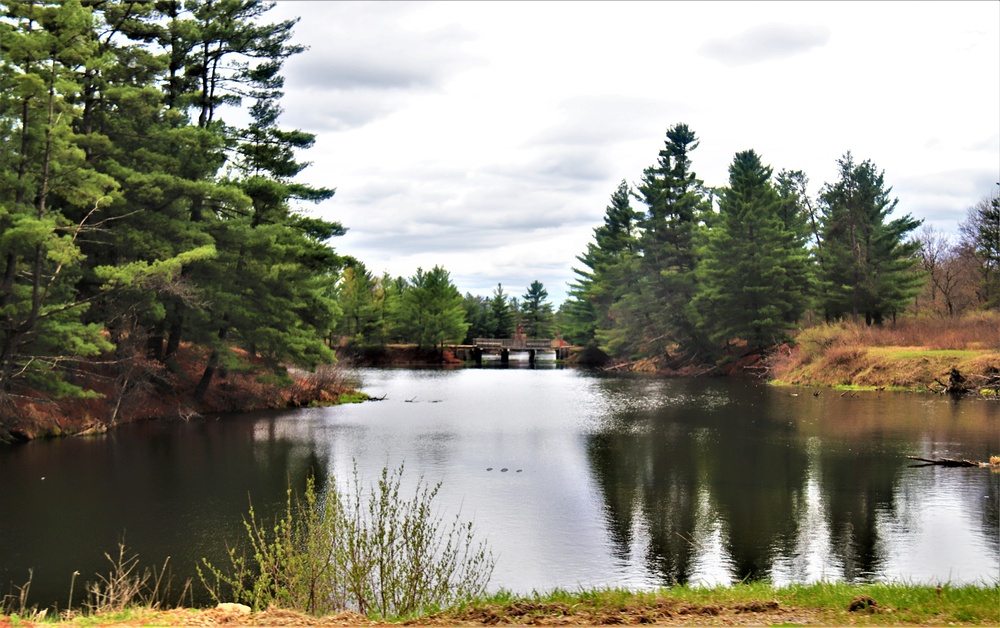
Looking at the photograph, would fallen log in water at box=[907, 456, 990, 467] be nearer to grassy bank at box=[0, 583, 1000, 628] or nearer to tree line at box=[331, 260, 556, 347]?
grassy bank at box=[0, 583, 1000, 628]

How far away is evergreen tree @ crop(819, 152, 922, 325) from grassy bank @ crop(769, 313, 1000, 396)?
5098mm

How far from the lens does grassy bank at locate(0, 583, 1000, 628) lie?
24.5 ft

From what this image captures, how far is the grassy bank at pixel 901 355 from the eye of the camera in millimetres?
40938

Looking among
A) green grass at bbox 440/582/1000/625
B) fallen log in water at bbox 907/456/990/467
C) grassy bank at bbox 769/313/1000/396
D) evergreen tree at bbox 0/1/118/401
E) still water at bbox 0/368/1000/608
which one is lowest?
still water at bbox 0/368/1000/608

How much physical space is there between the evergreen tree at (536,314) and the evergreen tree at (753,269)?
262ft

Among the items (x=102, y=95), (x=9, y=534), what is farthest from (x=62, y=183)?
(x=9, y=534)

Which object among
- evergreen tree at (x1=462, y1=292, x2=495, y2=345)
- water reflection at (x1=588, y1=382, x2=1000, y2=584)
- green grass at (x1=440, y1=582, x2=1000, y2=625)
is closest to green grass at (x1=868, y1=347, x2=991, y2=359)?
water reflection at (x1=588, y1=382, x2=1000, y2=584)

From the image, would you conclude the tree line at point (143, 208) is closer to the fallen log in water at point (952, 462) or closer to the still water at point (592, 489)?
the still water at point (592, 489)

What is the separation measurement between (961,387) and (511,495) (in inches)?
1245

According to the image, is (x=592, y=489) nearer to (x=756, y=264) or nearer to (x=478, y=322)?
(x=756, y=264)

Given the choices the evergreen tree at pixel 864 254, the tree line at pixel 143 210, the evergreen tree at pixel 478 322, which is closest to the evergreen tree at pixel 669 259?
the evergreen tree at pixel 864 254

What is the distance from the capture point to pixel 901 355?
44.8 m

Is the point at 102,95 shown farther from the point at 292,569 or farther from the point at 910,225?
the point at 910,225

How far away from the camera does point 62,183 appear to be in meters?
25.4
